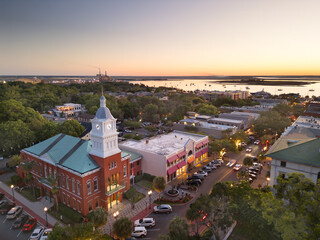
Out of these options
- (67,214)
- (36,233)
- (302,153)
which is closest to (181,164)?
(302,153)

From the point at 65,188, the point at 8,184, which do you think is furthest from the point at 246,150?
the point at 8,184

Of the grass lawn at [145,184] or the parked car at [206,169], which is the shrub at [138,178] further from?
the parked car at [206,169]

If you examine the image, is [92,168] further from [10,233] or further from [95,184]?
[10,233]

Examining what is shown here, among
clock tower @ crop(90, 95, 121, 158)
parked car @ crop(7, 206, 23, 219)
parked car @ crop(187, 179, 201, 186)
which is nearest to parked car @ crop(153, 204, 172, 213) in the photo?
parked car @ crop(187, 179, 201, 186)

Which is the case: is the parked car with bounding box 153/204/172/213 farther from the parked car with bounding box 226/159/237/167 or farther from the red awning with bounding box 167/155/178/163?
the parked car with bounding box 226/159/237/167

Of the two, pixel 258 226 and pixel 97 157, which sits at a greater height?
pixel 97 157

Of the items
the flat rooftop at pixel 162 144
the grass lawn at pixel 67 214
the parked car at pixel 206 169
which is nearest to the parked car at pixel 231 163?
the parked car at pixel 206 169

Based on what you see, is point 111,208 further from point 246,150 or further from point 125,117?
point 125,117
